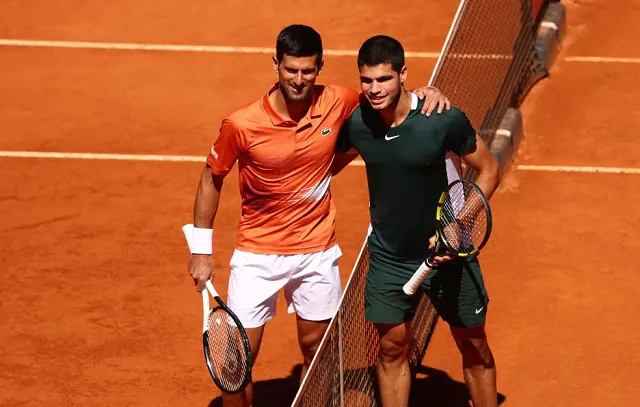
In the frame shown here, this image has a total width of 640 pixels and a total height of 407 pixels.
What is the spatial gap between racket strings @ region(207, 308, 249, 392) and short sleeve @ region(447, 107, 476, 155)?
61.9 inches

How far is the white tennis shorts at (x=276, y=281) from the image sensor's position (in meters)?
8.38

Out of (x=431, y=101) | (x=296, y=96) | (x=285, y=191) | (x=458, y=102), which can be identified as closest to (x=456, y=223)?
(x=431, y=101)

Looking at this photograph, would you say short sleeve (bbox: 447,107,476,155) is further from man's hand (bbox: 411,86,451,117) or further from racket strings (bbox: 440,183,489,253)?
racket strings (bbox: 440,183,489,253)

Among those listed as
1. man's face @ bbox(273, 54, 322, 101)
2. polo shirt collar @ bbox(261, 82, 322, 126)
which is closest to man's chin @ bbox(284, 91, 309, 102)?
man's face @ bbox(273, 54, 322, 101)

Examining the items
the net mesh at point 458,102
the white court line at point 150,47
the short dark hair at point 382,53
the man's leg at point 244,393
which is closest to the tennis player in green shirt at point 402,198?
the short dark hair at point 382,53

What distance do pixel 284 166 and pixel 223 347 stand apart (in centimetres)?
108

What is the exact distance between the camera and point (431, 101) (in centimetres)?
796

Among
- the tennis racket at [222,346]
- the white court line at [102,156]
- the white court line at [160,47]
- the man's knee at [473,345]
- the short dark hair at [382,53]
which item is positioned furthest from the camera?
the white court line at [160,47]

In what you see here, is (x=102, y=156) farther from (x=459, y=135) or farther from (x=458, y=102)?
(x=459, y=135)

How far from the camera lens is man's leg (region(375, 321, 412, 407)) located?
8.38 m

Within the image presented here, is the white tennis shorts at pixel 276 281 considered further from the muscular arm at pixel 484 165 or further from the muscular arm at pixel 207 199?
the muscular arm at pixel 484 165

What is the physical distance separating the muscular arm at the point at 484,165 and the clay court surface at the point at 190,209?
2.01 m

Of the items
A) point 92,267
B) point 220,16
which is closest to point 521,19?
point 220,16

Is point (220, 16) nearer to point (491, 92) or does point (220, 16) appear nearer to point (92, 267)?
point (491, 92)
